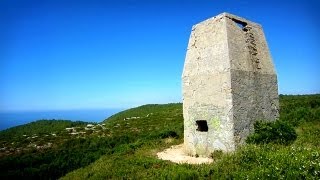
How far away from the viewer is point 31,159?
19.6 meters

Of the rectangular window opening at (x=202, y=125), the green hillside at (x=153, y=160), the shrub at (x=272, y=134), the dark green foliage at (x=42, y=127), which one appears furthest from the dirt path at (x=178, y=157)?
the dark green foliage at (x=42, y=127)

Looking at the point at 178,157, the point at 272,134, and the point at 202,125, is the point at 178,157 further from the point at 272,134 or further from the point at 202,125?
the point at 272,134

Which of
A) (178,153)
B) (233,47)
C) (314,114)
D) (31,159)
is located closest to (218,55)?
(233,47)

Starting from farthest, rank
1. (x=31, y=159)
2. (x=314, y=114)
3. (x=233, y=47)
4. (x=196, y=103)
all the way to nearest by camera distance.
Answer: (x=314, y=114) → (x=31, y=159) → (x=196, y=103) → (x=233, y=47)

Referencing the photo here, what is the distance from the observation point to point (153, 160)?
13805 millimetres

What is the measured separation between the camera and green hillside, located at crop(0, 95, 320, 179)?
9109 millimetres

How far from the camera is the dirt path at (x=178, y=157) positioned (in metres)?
13.6

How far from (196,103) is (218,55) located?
107 inches

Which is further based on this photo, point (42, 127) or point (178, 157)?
point (42, 127)

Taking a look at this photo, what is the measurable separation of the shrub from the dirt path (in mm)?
2381

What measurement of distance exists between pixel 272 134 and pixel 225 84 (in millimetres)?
3166

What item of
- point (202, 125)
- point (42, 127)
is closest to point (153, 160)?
point (202, 125)

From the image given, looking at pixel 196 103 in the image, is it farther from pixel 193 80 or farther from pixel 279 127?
pixel 279 127

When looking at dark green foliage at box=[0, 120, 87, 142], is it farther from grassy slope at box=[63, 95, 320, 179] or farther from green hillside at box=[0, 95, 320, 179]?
grassy slope at box=[63, 95, 320, 179]
